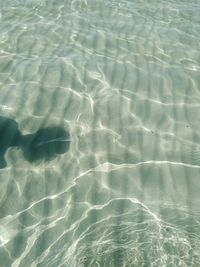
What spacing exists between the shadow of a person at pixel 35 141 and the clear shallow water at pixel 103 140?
95 millimetres

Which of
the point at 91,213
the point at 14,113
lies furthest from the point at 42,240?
the point at 14,113

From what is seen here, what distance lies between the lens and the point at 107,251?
4078 millimetres

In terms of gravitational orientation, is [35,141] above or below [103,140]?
below

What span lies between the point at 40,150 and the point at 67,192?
0.91 meters

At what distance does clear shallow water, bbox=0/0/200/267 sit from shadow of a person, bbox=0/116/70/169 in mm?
95

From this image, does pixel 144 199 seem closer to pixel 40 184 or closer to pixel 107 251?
pixel 107 251

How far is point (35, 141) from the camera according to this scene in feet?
18.2

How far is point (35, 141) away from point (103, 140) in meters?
1.02

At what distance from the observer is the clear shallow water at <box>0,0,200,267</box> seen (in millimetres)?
4199

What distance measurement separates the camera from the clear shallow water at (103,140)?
13.8 feet

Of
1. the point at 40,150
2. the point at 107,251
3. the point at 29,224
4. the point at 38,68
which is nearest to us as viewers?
the point at 107,251

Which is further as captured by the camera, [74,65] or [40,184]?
[74,65]

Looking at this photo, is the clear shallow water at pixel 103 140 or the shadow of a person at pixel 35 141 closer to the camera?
the clear shallow water at pixel 103 140

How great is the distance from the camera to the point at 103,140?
5.61 metres
